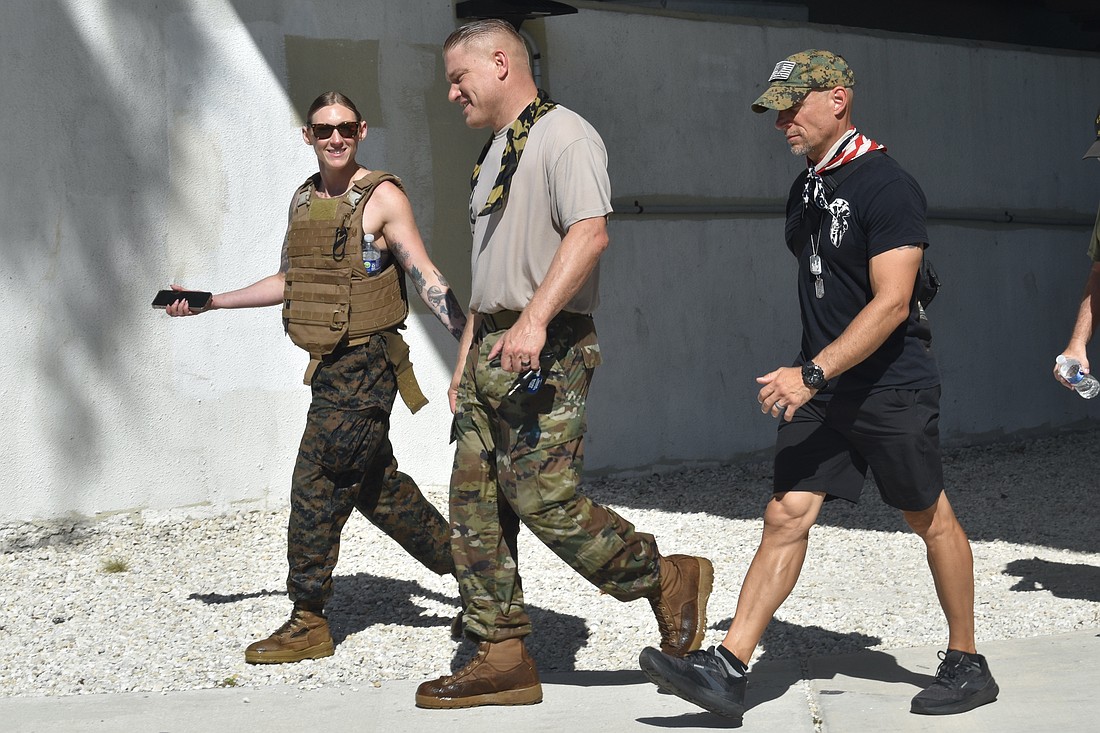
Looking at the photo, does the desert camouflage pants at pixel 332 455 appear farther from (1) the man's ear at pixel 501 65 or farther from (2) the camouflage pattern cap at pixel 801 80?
(2) the camouflage pattern cap at pixel 801 80

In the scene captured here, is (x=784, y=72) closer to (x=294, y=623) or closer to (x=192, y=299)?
(x=192, y=299)

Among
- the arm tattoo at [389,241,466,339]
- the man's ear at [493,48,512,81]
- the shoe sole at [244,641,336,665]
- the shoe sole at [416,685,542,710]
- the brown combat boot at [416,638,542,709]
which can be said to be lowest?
the shoe sole at [244,641,336,665]

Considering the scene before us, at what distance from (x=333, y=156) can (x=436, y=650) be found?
1.75 meters

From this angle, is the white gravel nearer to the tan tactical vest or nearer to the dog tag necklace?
the tan tactical vest

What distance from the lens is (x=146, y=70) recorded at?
649cm

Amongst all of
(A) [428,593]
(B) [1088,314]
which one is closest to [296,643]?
(A) [428,593]

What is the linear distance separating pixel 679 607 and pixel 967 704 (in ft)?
2.93

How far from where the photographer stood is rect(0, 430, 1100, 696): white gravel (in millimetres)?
4598

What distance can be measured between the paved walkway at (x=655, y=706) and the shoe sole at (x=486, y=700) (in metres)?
0.02

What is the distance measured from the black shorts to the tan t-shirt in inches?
28.8

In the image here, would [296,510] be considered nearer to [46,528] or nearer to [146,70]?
[46,528]

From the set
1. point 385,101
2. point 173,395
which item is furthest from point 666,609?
point 385,101

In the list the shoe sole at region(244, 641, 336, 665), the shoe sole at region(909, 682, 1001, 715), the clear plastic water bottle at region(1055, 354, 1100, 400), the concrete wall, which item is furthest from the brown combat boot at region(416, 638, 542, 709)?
the concrete wall

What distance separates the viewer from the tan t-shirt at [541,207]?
3717 millimetres
